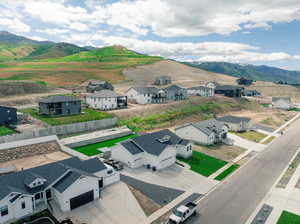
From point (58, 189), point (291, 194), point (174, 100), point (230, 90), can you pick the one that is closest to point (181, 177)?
point (291, 194)

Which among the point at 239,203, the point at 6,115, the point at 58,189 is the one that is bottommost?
the point at 239,203

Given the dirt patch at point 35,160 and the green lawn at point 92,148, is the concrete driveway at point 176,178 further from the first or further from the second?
the dirt patch at point 35,160

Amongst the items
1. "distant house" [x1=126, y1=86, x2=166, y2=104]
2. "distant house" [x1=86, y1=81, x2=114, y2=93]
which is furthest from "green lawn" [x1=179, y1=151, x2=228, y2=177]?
"distant house" [x1=86, y1=81, x2=114, y2=93]

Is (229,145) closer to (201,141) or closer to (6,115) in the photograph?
(201,141)

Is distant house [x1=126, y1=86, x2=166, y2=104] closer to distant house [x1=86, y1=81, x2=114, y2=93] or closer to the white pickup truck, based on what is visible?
distant house [x1=86, y1=81, x2=114, y2=93]

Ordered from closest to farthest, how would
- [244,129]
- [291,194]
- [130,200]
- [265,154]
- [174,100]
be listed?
[130,200]
[291,194]
[265,154]
[244,129]
[174,100]

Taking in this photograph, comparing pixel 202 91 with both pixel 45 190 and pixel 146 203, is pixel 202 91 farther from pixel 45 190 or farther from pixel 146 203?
pixel 45 190
